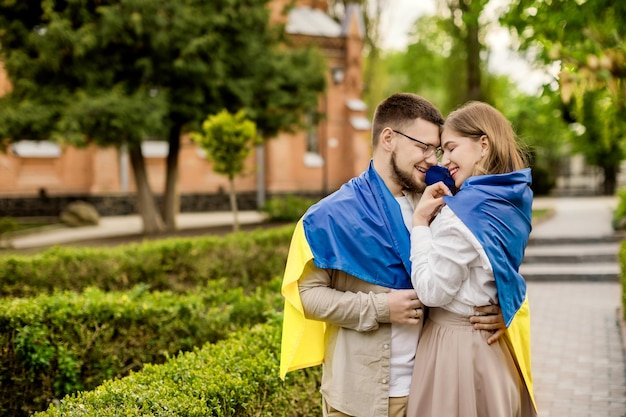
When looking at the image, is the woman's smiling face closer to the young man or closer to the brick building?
the young man

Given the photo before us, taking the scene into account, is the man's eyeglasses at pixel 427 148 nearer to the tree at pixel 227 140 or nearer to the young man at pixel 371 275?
the young man at pixel 371 275

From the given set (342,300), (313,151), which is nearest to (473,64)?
(313,151)

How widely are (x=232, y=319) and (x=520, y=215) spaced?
386 centimetres

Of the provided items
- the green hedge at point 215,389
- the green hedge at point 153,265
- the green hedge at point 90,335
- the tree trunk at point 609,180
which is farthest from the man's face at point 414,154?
the tree trunk at point 609,180

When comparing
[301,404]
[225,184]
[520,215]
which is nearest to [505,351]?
[520,215]

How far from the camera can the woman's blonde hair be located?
8.44 feet

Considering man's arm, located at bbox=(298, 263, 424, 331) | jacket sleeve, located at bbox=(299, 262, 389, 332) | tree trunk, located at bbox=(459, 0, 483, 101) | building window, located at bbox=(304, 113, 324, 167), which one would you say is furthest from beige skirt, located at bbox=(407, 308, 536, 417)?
building window, located at bbox=(304, 113, 324, 167)

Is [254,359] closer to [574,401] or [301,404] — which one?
[301,404]

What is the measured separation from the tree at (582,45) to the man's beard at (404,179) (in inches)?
26.4

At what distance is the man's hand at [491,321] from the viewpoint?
2496mm

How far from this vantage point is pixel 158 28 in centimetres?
1658

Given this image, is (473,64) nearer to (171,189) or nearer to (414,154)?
(171,189)

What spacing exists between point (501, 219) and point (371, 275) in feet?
1.83

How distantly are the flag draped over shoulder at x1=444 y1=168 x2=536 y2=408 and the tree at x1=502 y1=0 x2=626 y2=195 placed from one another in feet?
1.38
